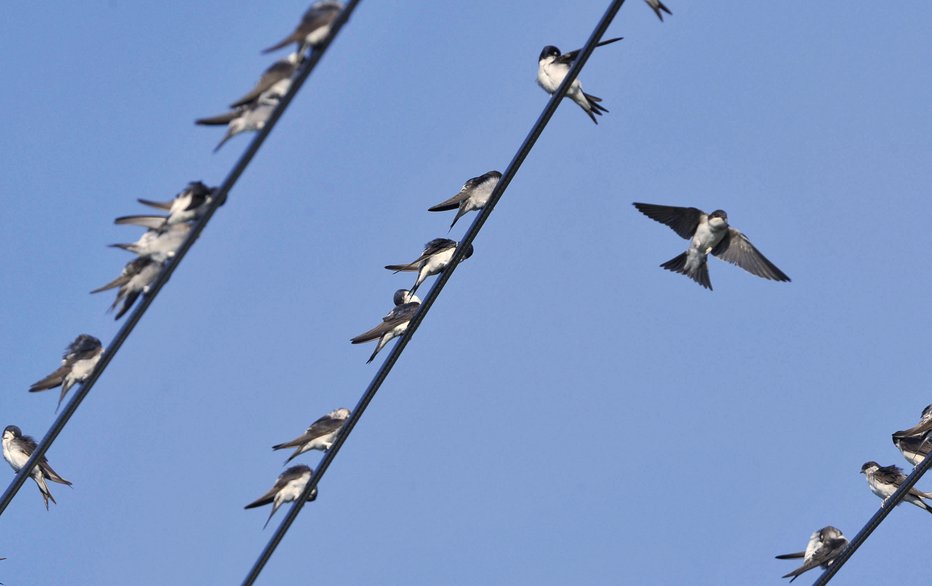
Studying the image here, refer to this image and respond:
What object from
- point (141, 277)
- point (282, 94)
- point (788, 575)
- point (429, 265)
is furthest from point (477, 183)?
point (282, 94)

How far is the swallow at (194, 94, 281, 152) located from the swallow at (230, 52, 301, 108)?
1.4 inches

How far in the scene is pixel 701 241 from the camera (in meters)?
8.02

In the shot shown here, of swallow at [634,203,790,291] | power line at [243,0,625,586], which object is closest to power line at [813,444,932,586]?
power line at [243,0,625,586]

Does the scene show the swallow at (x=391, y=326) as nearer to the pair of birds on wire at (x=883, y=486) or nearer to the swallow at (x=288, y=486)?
the swallow at (x=288, y=486)

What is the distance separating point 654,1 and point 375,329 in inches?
→ 99.1

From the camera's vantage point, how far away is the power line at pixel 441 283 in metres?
4.78

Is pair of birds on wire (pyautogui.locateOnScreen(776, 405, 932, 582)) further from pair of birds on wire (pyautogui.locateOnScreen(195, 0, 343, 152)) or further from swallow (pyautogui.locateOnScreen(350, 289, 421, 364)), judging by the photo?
pair of birds on wire (pyautogui.locateOnScreen(195, 0, 343, 152))

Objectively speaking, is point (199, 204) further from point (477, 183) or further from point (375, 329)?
point (477, 183)

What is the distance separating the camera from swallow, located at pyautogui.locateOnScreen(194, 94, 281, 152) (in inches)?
168

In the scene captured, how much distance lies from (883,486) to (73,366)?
22.6ft

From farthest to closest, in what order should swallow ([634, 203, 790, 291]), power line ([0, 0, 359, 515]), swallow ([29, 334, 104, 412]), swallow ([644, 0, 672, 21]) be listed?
swallow ([634, 203, 790, 291]), swallow ([644, 0, 672, 21]), swallow ([29, 334, 104, 412]), power line ([0, 0, 359, 515])

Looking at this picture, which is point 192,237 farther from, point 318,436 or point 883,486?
point 883,486

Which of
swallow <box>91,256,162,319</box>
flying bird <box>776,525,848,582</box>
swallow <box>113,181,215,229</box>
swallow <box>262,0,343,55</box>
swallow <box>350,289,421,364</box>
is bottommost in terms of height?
swallow <box>91,256,162,319</box>

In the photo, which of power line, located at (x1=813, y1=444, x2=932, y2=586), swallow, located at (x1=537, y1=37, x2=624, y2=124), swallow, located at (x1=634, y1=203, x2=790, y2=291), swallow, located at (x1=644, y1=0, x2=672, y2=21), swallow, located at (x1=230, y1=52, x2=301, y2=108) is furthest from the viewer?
swallow, located at (x1=537, y1=37, x2=624, y2=124)
